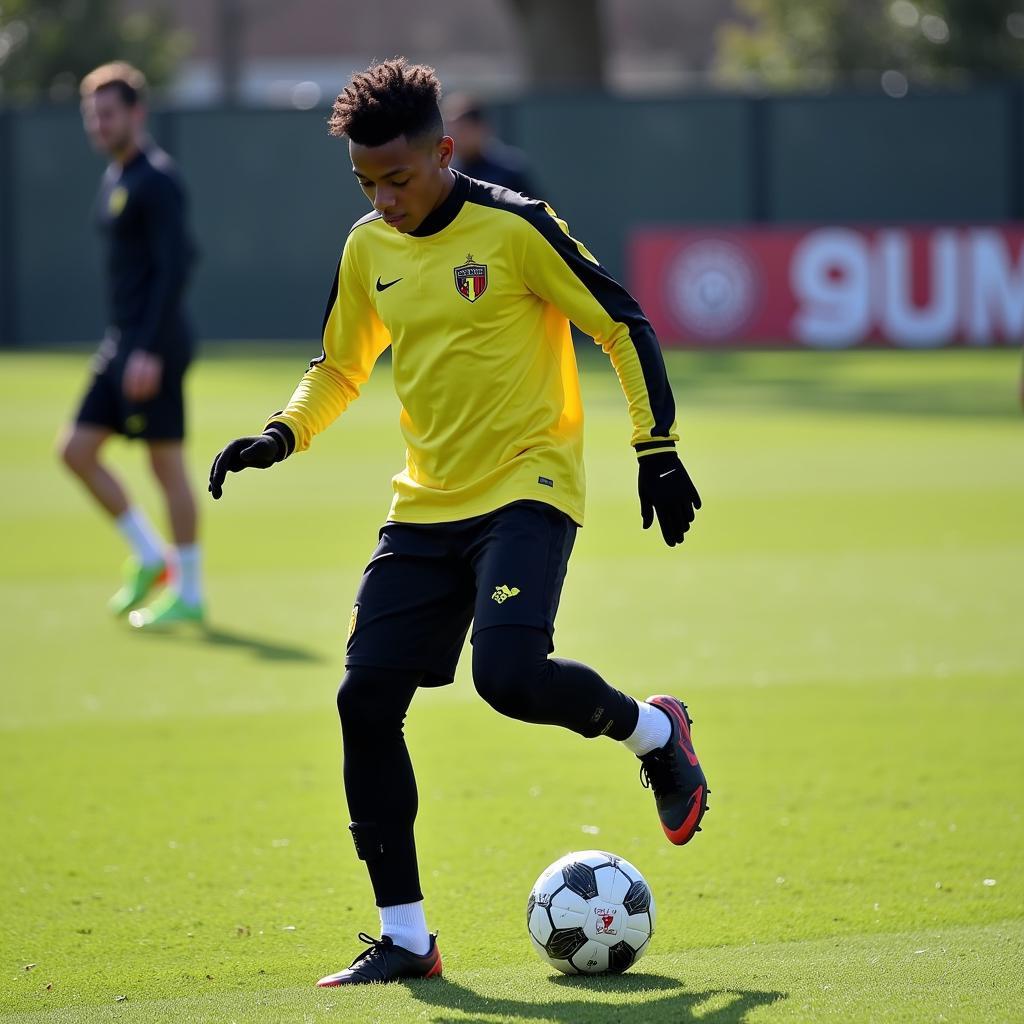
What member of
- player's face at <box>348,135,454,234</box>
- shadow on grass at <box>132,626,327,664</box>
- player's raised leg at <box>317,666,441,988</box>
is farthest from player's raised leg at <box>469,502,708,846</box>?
shadow on grass at <box>132,626,327,664</box>

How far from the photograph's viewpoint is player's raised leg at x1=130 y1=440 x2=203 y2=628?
29.8ft

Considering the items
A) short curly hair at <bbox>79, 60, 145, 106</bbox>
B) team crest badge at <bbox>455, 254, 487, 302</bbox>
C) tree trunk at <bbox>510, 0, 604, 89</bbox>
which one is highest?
tree trunk at <bbox>510, 0, 604, 89</bbox>

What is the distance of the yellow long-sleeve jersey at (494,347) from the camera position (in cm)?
459

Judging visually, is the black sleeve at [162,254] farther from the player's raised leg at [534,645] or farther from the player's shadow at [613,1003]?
the player's shadow at [613,1003]

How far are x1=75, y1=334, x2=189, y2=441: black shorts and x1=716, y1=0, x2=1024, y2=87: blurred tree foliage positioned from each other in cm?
3577

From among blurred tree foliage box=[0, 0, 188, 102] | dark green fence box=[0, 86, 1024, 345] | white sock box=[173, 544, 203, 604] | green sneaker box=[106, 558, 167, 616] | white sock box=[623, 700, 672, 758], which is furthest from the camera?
blurred tree foliage box=[0, 0, 188, 102]

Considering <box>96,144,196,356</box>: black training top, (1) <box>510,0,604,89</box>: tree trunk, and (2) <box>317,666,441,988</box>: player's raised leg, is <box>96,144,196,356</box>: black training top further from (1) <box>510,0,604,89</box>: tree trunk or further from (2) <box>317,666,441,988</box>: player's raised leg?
(1) <box>510,0,604,89</box>: tree trunk

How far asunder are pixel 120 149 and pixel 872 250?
17077 millimetres

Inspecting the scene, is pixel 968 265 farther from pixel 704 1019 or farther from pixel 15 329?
pixel 704 1019

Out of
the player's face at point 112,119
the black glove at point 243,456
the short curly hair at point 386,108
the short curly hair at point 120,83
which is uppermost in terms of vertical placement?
the short curly hair at point 120,83

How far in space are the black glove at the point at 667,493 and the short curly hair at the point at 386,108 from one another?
94 centimetres

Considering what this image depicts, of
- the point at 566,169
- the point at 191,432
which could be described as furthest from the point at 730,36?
the point at 191,432

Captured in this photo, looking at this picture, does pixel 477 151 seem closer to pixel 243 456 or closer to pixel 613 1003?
pixel 243 456

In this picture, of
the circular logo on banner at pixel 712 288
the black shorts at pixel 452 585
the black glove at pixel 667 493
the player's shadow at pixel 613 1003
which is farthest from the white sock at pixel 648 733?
the circular logo on banner at pixel 712 288
